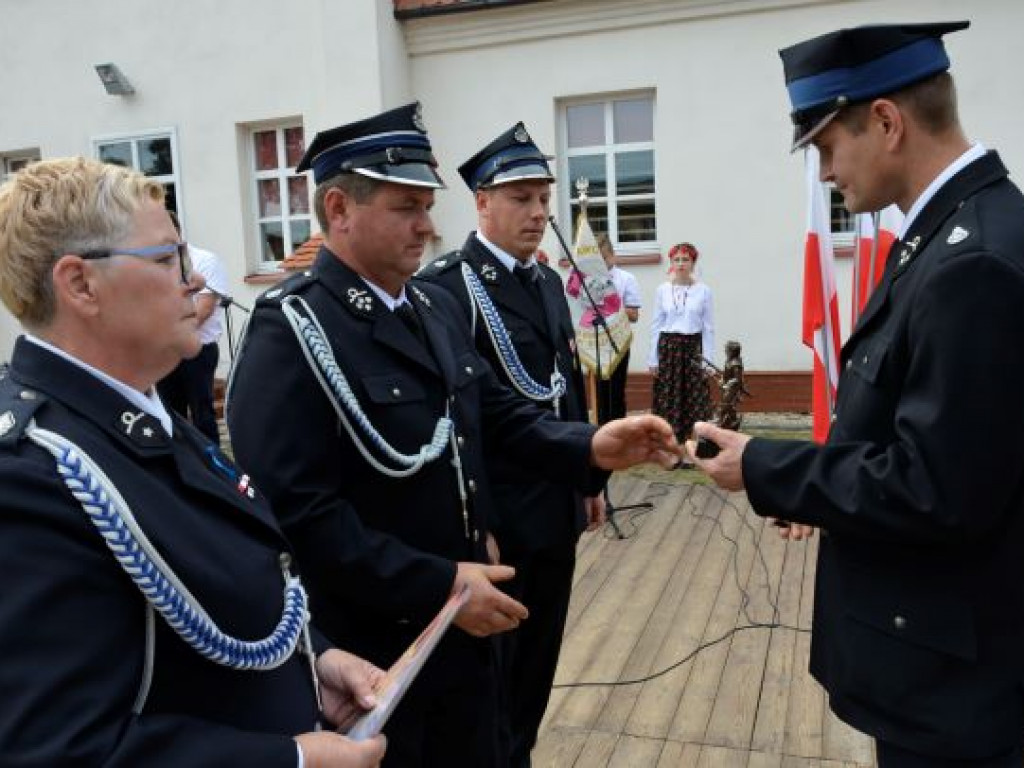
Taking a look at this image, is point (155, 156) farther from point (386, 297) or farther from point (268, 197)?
point (386, 297)

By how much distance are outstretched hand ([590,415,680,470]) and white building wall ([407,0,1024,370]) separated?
6736 mm

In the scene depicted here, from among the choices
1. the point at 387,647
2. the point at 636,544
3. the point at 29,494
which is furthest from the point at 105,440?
the point at 636,544

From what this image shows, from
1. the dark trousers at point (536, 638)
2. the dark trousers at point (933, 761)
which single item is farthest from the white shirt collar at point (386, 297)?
the dark trousers at point (933, 761)

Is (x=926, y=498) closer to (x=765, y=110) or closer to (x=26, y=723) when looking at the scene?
(x=26, y=723)

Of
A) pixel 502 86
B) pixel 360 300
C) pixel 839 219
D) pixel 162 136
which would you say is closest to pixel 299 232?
pixel 162 136

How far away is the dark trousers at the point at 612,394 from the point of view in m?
6.38

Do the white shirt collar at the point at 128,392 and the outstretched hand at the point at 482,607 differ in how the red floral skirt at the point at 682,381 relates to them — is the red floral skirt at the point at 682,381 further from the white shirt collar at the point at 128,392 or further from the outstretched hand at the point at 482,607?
the white shirt collar at the point at 128,392

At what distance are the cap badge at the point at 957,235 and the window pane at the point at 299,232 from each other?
10190 mm

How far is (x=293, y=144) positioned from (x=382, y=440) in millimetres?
9841

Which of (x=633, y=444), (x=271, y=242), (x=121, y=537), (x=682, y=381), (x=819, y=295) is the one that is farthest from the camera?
(x=271, y=242)

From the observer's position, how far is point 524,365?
316 centimetres

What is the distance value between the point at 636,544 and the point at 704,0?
628 cm

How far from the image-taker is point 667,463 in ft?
8.57

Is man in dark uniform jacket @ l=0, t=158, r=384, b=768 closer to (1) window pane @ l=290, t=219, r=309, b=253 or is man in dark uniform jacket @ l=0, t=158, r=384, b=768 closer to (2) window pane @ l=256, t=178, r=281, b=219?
(1) window pane @ l=290, t=219, r=309, b=253
